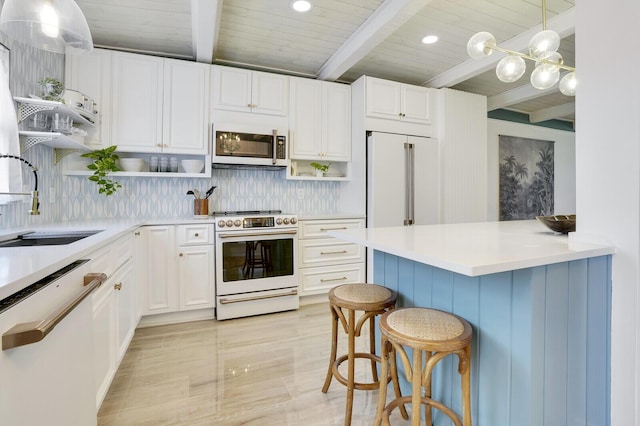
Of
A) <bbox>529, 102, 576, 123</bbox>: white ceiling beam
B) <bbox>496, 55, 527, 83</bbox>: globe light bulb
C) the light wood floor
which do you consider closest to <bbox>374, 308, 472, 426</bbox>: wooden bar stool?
the light wood floor

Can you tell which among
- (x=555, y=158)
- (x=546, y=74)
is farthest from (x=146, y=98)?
(x=555, y=158)

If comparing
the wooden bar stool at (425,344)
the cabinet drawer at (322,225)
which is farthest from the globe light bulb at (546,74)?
the cabinet drawer at (322,225)

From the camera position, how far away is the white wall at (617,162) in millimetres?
1298

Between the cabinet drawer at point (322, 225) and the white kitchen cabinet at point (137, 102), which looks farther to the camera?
the cabinet drawer at point (322, 225)

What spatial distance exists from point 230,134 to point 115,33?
129 centimetres

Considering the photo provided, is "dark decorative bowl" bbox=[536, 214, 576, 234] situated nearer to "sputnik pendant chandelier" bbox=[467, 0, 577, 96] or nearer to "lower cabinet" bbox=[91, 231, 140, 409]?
"sputnik pendant chandelier" bbox=[467, 0, 577, 96]

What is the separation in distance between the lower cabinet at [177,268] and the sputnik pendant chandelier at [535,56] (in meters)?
2.53

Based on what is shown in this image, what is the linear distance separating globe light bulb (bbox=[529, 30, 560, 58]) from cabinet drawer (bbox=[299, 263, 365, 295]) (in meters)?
2.48

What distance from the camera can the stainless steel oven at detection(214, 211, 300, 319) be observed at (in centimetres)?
295

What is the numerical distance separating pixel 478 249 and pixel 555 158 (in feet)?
18.3

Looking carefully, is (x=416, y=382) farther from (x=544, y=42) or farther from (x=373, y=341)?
(x=544, y=42)

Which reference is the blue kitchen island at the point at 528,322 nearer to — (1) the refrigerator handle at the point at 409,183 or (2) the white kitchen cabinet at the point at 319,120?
(1) the refrigerator handle at the point at 409,183

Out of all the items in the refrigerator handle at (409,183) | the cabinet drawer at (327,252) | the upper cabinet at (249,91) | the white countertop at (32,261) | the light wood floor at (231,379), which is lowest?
the light wood floor at (231,379)

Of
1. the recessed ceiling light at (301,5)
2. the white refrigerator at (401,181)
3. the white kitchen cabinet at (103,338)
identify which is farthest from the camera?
the white refrigerator at (401,181)
